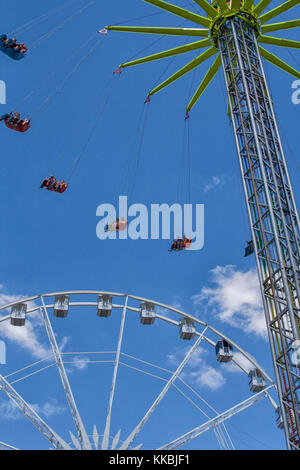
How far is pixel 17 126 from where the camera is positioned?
33.4m

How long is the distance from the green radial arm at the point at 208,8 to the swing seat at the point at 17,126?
11956 millimetres

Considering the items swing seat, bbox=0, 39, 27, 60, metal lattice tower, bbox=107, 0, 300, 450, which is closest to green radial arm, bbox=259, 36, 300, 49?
metal lattice tower, bbox=107, 0, 300, 450

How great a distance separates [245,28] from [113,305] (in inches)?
666

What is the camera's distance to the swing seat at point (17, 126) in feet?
109

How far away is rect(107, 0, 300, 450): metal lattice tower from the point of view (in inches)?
864

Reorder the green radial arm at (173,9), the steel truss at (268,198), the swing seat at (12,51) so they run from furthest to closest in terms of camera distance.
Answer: the swing seat at (12,51), the green radial arm at (173,9), the steel truss at (268,198)

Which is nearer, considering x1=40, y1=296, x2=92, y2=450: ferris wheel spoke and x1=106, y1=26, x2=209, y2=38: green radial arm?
x1=40, y1=296, x2=92, y2=450: ferris wheel spoke

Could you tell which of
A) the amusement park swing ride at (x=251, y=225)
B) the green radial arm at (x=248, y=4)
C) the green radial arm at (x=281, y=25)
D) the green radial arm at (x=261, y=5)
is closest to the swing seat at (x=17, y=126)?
the amusement park swing ride at (x=251, y=225)

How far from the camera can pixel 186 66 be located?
33469 mm

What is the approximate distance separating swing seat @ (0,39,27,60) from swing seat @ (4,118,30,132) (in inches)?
149

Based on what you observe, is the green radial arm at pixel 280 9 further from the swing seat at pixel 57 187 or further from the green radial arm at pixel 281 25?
the swing seat at pixel 57 187

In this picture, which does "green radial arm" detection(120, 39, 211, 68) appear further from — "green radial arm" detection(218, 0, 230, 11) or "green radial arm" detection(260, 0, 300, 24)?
"green radial arm" detection(260, 0, 300, 24)
